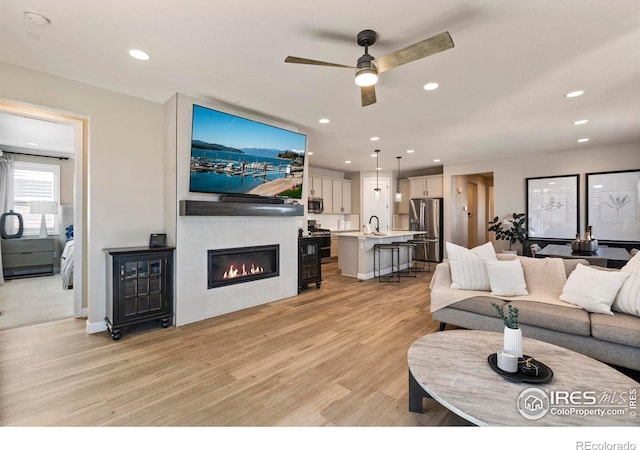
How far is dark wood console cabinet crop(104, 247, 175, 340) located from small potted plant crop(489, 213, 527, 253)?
6.51 meters

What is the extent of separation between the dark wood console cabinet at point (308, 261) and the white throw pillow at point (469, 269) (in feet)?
7.50

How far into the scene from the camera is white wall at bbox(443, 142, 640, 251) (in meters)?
5.29

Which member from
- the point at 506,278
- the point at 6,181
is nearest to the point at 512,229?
the point at 506,278

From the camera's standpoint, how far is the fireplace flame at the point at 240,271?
12.3 ft

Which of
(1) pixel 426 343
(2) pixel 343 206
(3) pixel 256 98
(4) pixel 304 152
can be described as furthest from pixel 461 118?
(2) pixel 343 206

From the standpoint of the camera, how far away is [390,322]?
336cm

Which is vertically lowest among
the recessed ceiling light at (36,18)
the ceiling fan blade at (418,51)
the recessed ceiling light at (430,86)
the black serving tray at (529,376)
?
the black serving tray at (529,376)

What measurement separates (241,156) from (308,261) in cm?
205

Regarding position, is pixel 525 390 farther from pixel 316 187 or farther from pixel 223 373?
pixel 316 187

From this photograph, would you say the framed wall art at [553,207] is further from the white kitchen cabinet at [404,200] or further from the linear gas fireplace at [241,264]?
the linear gas fireplace at [241,264]

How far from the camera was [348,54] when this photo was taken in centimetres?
245

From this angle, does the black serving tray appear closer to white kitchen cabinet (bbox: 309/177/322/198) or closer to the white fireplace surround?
the white fireplace surround

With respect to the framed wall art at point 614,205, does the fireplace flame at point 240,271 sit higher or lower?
lower

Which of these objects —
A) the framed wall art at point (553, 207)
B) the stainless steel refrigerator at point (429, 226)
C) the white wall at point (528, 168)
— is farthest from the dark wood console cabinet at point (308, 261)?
the framed wall art at point (553, 207)
